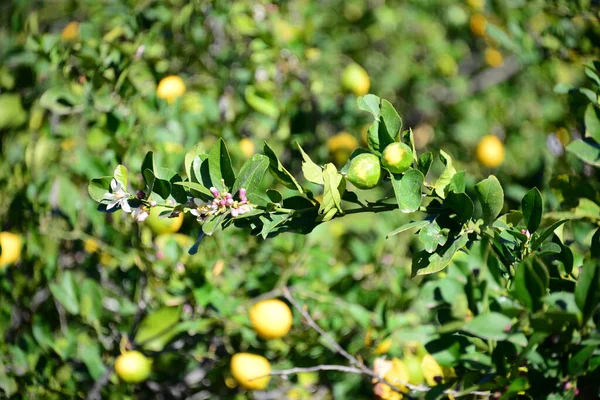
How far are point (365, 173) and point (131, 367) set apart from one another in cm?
67

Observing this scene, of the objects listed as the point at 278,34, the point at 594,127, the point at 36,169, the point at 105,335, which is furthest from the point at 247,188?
the point at 278,34

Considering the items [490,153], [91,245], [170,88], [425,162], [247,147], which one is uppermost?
[425,162]

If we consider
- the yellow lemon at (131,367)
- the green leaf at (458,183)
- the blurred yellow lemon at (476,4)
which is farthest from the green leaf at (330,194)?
the blurred yellow lemon at (476,4)

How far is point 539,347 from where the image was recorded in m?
0.68

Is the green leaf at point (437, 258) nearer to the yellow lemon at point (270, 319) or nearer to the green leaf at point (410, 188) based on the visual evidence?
the green leaf at point (410, 188)

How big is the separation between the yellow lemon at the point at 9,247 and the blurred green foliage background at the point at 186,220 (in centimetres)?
2

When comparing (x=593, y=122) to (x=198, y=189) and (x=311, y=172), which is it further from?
(x=198, y=189)

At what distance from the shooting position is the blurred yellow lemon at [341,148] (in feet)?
5.25

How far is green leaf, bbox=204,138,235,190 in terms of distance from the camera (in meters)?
0.67

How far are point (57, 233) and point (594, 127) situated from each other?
1.01 meters

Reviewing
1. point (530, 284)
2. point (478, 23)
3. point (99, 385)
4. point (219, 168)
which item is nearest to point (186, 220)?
point (99, 385)

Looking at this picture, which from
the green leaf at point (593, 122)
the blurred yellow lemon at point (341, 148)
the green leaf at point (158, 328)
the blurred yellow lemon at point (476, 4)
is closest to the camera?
the green leaf at point (593, 122)

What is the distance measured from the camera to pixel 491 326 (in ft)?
1.90

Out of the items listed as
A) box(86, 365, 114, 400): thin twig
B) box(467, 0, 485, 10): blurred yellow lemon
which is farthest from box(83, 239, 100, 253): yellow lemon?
box(467, 0, 485, 10): blurred yellow lemon
